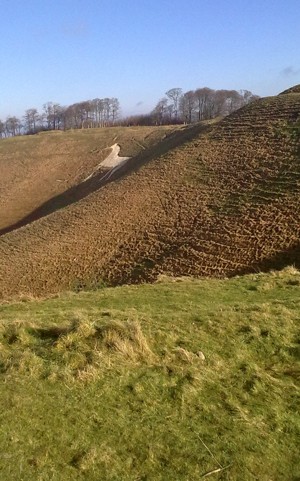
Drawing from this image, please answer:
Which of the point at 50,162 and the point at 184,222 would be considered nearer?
the point at 184,222

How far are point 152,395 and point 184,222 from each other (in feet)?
69.1

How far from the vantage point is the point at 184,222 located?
27859 mm

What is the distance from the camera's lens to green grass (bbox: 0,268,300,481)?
19.0ft

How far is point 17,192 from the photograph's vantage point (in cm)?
5897

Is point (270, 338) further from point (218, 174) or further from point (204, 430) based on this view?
point (218, 174)

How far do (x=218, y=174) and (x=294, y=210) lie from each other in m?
8.69

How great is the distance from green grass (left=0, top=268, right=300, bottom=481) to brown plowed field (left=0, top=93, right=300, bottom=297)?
1285cm

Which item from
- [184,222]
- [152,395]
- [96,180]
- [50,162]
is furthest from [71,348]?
[50,162]

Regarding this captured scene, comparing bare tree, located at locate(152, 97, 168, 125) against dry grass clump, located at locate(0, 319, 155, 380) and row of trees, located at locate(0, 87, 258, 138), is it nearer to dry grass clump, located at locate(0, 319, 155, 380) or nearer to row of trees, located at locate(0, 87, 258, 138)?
row of trees, located at locate(0, 87, 258, 138)

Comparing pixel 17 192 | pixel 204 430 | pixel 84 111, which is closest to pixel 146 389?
pixel 204 430

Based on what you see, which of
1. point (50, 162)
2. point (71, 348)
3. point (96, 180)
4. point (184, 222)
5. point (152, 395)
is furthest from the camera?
point (50, 162)

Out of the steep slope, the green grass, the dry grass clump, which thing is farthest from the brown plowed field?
the steep slope

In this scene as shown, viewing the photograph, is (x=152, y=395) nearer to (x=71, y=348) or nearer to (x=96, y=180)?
(x=71, y=348)

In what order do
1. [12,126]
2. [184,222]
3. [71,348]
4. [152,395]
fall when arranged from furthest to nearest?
[12,126], [184,222], [71,348], [152,395]
